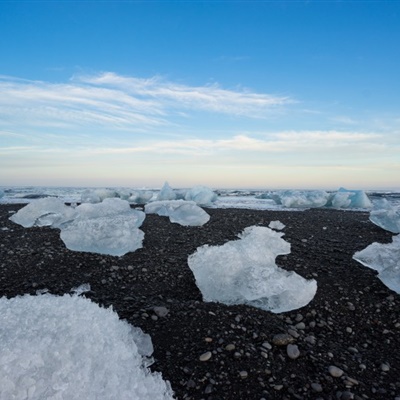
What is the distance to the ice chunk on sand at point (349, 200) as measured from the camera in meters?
11.5

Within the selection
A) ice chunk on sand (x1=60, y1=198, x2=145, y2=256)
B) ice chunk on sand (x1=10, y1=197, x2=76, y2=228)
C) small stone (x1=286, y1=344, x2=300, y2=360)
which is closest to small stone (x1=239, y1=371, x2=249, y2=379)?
small stone (x1=286, y1=344, x2=300, y2=360)

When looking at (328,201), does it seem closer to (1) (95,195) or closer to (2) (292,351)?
(1) (95,195)

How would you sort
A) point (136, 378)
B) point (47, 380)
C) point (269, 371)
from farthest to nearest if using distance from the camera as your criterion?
1. point (269, 371)
2. point (136, 378)
3. point (47, 380)

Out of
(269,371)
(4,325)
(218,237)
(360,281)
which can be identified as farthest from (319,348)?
(218,237)

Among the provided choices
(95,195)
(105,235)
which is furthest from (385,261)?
(95,195)

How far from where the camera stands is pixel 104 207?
14.7 feet

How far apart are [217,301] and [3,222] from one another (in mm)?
4462

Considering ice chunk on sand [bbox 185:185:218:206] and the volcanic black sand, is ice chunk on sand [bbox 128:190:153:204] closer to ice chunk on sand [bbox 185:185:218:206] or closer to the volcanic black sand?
ice chunk on sand [bbox 185:185:218:206]

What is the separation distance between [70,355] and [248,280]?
55.0 inches

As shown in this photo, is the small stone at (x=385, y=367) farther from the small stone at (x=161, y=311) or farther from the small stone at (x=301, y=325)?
the small stone at (x=161, y=311)

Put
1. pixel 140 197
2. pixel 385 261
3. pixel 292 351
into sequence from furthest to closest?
pixel 140 197 → pixel 385 261 → pixel 292 351

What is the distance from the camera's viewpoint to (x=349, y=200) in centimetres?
1162

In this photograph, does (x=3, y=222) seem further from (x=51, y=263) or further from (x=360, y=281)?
(x=360, y=281)

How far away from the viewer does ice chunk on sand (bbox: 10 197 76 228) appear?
4.82 meters
